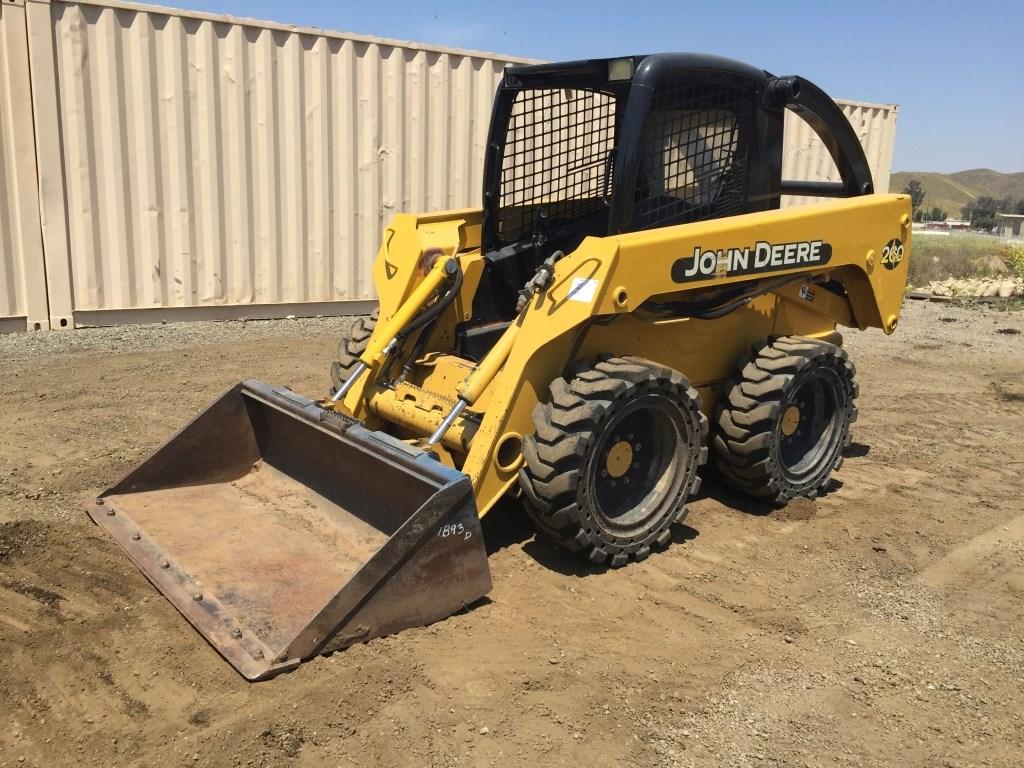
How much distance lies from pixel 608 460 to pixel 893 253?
2.30 metres

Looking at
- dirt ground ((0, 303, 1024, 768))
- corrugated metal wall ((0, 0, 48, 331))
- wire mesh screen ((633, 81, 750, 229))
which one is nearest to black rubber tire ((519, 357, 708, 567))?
dirt ground ((0, 303, 1024, 768))

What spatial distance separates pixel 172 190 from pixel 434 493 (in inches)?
237

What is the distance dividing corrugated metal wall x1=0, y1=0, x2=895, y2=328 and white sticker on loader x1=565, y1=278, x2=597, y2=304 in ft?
18.7

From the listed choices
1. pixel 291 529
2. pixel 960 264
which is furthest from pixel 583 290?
pixel 960 264

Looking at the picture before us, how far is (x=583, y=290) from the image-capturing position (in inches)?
144

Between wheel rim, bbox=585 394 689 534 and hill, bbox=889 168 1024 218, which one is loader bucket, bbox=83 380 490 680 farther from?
hill, bbox=889 168 1024 218

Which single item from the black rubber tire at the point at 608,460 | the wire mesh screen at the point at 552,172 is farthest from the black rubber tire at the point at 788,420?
the wire mesh screen at the point at 552,172

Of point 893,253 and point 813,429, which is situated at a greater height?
point 893,253

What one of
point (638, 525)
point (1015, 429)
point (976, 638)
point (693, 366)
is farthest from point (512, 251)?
point (1015, 429)

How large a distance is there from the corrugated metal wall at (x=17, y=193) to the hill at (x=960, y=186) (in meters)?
93.9

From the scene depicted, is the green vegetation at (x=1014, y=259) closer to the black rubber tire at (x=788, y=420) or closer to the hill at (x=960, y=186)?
the black rubber tire at (x=788, y=420)

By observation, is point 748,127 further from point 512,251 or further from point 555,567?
point 555,567

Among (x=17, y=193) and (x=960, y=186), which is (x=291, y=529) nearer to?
(x=17, y=193)

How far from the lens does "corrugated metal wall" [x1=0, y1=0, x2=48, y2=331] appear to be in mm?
7312
